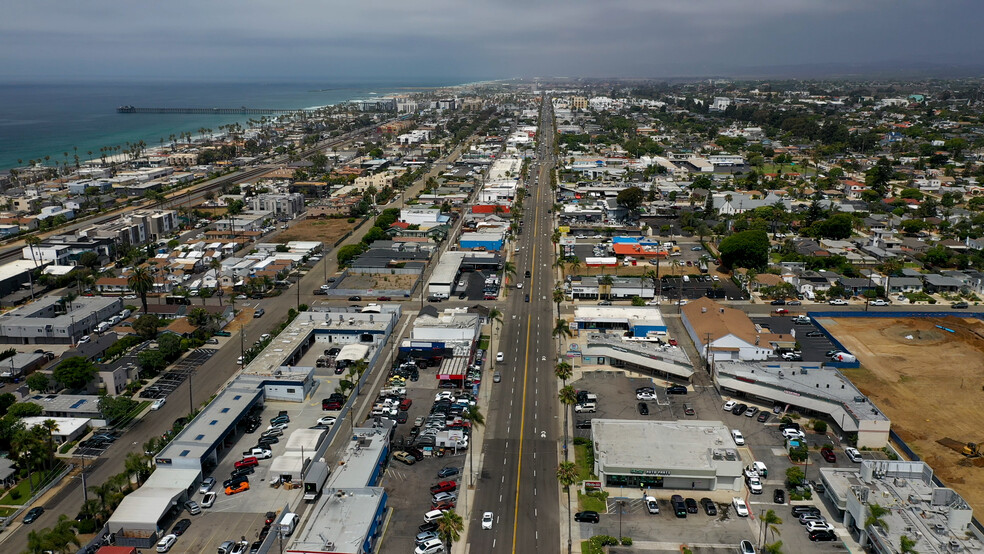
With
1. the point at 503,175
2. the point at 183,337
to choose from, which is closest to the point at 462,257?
the point at 183,337

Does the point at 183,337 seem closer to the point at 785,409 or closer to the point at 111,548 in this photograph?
the point at 111,548

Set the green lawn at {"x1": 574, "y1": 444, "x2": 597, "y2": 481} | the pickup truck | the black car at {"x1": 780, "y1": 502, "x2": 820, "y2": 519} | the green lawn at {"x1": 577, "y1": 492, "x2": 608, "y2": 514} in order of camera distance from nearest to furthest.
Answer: the black car at {"x1": 780, "y1": 502, "x2": 820, "y2": 519} → the green lawn at {"x1": 577, "y1": 492, "x2": 608, "y2": 514} → the green lawn at {"x1": 574, "y1": 444, "x2": 597, "y2": 481} → the pickup truck

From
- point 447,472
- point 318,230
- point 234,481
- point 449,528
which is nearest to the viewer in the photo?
point 449,528

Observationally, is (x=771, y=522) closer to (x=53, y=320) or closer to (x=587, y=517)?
(x=587, y=517)

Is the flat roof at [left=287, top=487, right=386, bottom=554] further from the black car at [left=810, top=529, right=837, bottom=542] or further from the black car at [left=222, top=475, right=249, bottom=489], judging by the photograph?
the black car at [left=810, top=529, right=837, bottom=542]

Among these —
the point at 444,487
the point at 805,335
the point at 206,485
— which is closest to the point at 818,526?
the point at 444,487

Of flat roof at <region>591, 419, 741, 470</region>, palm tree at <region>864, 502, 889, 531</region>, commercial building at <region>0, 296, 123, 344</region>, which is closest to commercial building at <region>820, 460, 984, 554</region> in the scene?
palm tree at <region>864, 502, 889, 531</region>
